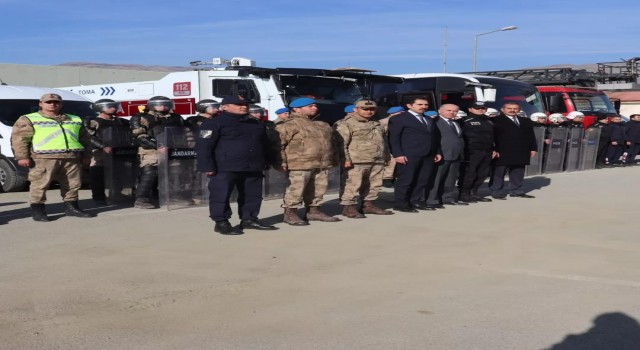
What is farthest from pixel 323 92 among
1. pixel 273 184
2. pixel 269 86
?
pixel 273 184

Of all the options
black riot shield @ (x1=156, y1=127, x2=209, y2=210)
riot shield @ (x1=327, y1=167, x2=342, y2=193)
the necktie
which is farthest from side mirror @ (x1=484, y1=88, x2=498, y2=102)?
Answer: black riot shield @ (x1=156, y1=127, x2=209, y2=210)

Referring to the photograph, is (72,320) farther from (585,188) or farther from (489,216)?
(585,188)

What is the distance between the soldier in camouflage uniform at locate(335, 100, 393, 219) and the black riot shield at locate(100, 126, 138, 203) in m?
3.17

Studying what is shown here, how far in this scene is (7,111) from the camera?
1198 cm

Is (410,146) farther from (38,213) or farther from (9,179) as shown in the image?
(9,179)

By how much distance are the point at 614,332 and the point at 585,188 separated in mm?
9263

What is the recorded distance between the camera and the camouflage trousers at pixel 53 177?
27.4 feet

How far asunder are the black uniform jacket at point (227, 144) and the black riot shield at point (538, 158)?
32.7ft

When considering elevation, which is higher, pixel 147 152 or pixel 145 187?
pixel 147 152

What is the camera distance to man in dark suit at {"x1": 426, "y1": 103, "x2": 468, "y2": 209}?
33.0ft

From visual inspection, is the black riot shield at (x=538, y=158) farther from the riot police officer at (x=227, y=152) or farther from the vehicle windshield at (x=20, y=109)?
the riot police officer at (x=227, y=152)

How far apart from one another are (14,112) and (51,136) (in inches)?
165

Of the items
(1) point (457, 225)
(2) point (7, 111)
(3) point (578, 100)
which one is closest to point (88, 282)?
(1) point (457, 225)

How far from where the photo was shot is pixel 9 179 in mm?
11594
